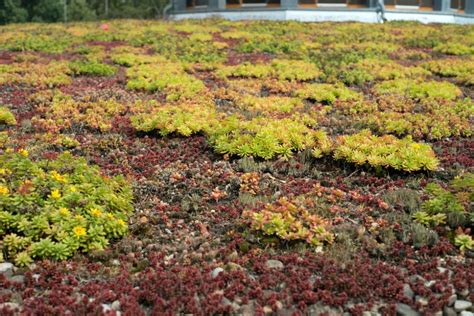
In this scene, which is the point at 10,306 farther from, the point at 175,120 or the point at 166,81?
the point at 166,81

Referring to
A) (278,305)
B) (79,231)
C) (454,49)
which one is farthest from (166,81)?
(454,49)

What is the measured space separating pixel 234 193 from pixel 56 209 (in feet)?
9.11

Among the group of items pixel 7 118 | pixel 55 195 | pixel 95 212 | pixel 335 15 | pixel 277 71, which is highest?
pixel 335 15

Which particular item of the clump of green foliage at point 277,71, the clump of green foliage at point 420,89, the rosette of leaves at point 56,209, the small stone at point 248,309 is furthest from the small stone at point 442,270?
the clump of green foliage at point 277,71

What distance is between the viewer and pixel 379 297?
19.0ft

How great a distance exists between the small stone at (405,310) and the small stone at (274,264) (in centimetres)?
141

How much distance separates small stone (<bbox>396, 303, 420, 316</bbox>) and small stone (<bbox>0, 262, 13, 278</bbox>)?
4.36 metres

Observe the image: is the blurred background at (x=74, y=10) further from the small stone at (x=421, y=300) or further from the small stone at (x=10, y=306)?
the small stone at (x=421, y=300)

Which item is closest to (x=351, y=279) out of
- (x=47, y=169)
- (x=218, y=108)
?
(x=47, y=169)

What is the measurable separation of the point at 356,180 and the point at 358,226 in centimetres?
161

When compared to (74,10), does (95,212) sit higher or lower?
lower

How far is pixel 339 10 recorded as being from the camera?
110 ft

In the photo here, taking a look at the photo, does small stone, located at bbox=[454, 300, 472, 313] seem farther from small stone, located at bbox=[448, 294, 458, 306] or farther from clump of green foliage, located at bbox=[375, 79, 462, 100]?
clump of green foliage, located at bbox=[375, 79, 462, 100]

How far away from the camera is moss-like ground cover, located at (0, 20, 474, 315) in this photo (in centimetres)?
580
